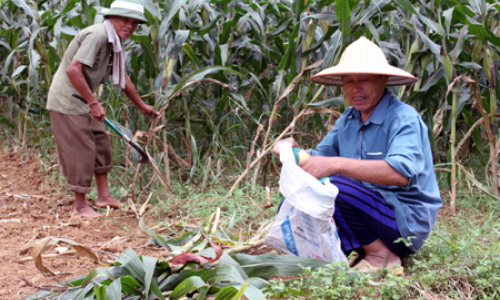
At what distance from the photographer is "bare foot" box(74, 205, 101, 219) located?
11.0ft

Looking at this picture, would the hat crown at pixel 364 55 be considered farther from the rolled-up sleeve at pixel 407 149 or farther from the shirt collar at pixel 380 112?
the rolled-up sleeve at pixel 407 149

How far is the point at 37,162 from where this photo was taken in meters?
4.49

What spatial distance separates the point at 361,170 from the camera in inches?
72.1

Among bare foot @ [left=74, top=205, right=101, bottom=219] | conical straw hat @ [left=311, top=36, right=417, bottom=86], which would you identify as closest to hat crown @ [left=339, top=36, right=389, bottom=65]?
conical straw hat @ [left=311, top=36, right=417, bottom=86]

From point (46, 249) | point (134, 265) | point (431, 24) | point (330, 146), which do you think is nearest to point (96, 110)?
point (46, 249)

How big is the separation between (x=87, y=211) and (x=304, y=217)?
81.6 inches

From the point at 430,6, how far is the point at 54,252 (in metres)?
2.93

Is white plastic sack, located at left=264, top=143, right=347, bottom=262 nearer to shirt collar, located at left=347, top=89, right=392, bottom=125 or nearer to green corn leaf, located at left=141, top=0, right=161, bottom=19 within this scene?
shirt collar, located at left=347, top=89, right=392, bottom=125

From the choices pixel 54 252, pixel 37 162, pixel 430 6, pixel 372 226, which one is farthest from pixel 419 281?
pixel 37 162

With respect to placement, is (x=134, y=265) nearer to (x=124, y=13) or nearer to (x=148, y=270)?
(x=148, y=270)

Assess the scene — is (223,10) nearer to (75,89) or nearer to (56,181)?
(75,89)

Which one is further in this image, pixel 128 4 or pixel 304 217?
pixel 128 4

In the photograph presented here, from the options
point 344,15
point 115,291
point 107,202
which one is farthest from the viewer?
point 107,202

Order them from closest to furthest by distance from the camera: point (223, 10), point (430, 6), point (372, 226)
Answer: point (372, 226)
point (430, 6)
point (223, 10)
